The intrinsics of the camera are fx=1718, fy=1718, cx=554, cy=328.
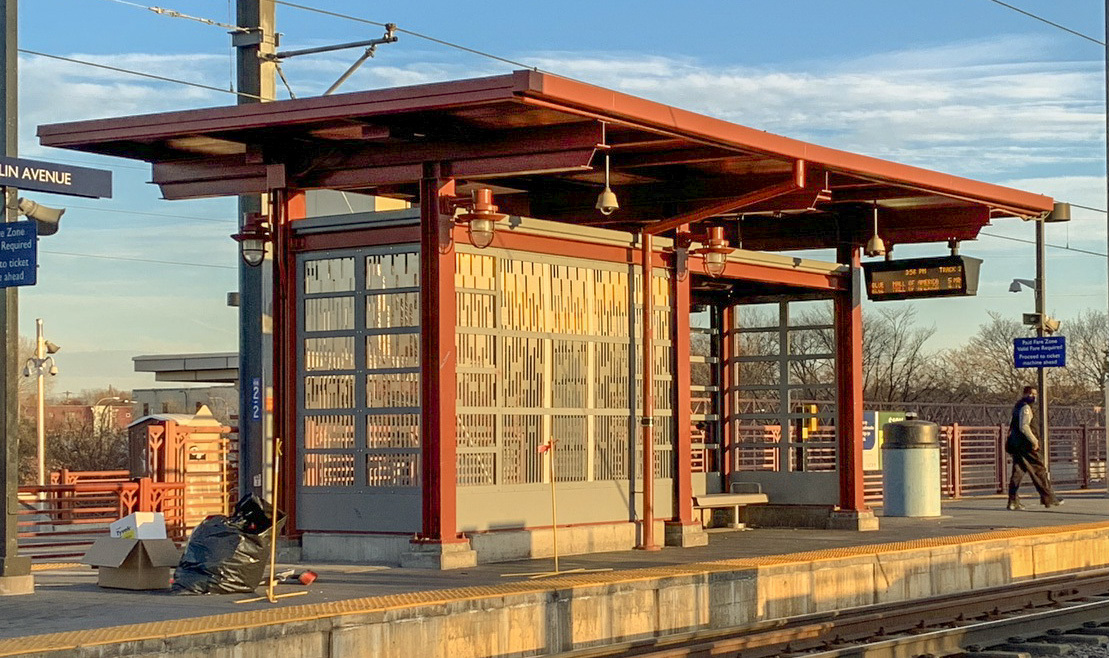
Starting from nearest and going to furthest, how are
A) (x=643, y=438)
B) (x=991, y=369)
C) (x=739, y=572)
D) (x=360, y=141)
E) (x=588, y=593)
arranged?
(x=588, y=593), (x=739, y=572), (x=360, y=141), (x=643, y=438), (x=991, y=369)

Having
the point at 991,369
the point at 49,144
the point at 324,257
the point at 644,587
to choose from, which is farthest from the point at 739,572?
the point at 991,369

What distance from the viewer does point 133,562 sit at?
519 inches

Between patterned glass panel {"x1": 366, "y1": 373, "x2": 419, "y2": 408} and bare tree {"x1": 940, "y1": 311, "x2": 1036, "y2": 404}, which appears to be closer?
patterned glass panel {"x1": 366, "y1": 373, "x2": 419, "y2": 408}

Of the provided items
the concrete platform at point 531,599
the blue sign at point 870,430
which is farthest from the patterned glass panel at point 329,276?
the blue sign at point 870,430

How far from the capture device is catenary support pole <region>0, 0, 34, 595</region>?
1280 centimetres

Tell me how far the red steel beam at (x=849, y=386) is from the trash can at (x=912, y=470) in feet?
7.73

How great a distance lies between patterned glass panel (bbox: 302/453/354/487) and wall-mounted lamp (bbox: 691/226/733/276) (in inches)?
175

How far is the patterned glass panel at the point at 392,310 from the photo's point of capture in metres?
15.4

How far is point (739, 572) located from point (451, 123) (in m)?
4.51

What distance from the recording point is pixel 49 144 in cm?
1541

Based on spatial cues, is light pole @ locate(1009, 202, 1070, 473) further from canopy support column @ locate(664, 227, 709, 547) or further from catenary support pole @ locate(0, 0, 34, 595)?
catenary support pole @ locate(0, 0, 34, 595)

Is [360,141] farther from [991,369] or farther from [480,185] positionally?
[991,369]

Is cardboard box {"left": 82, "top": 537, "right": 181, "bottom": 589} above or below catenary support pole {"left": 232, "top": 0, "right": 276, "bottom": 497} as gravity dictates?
below

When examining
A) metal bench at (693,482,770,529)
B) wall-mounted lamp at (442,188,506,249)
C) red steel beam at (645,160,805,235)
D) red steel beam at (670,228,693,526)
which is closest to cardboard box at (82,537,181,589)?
wall-mounted lamp at (442,188,506,249)
